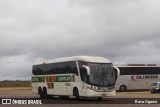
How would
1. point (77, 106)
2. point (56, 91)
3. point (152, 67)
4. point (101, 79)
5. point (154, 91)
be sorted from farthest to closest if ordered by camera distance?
point (152, 67) → point (154, 91) → point (56, 91) → point (101, 79) → point (77, 106)

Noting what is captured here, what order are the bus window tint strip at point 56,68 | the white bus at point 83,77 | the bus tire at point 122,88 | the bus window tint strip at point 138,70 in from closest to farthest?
1. the white bus at point 83,77
2. the bus window tint strip at point 56,68
3. the bus window tint strip at point 138,70
4. the bus tire at point 122,88

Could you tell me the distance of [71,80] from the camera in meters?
32.8

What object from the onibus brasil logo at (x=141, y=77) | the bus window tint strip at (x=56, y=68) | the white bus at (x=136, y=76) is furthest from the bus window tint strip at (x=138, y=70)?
the bus window tint strip at (x=56, y=68)

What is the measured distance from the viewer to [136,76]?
181 feet

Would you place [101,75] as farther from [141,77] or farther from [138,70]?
[141,77]

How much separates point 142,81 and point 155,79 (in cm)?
187

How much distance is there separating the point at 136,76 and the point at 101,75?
24.5 metres

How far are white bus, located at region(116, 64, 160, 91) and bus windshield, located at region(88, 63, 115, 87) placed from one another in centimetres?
2335

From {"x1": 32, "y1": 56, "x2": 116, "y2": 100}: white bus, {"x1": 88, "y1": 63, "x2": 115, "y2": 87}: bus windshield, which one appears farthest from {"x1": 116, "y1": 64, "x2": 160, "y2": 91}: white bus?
{"x1": 88, "y1": 63, "x2": 115, "y2": 87}: bus windshield

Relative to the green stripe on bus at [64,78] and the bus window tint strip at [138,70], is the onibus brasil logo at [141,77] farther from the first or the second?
the green stripe on bus at [64,78]

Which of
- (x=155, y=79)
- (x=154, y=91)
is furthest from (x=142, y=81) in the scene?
(x=154, y=91)

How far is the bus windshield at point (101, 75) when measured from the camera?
31094 millimetres

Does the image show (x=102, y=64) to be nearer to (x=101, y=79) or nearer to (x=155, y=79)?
(x=101, y=79)

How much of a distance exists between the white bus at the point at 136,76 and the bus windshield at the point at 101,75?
76.6 ft
